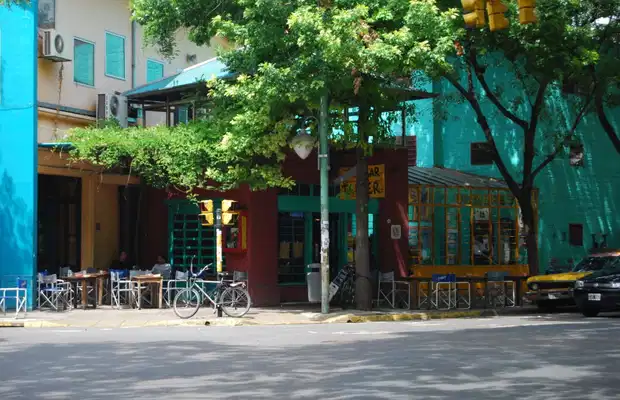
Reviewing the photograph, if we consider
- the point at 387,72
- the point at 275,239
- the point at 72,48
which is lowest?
the point at 275,239

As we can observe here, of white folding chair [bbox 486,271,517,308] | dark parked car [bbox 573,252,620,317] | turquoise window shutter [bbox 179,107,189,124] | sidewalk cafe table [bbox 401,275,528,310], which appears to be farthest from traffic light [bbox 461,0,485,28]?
turquoise window shutter [bbox 179,107,189,124]

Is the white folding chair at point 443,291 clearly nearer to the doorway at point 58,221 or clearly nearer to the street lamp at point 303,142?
the street lamp at point 303,142

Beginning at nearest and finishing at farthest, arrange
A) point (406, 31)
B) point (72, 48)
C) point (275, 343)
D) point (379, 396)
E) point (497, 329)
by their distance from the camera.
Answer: point (379, 396) → point (275, 343) → point (497, 329) → point (406, 31) → point (72, 48)

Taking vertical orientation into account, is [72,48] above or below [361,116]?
above

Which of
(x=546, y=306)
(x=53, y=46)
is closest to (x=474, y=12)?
(x=546, y=306)

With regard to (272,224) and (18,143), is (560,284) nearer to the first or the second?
(272,224)

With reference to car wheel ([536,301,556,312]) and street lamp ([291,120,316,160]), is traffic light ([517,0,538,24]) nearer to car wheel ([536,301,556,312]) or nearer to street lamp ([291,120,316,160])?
street lamp ([291,120,316,160])

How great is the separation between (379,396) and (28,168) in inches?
688

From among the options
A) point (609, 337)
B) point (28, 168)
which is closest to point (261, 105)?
point (28, 168)

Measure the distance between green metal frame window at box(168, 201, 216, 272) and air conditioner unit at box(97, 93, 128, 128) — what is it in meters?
3.20

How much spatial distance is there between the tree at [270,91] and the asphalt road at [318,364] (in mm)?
6068

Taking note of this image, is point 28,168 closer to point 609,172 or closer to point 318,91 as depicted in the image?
point 318,91

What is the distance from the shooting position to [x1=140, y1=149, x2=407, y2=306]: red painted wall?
26844mm

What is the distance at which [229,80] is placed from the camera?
26500 millimetres
